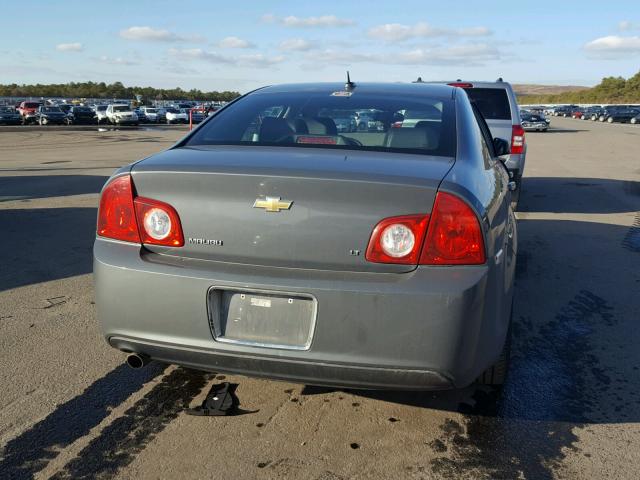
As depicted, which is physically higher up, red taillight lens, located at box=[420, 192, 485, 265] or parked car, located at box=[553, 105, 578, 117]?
red taillight lens, located at box=[420, 192, 485, 265]

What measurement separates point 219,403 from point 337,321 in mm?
1072

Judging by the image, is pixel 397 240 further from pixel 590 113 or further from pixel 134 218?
pixel 590 113

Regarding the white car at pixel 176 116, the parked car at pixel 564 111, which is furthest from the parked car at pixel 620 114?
the white car at pixel 176 116

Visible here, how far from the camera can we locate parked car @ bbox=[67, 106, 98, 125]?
47.5 meters

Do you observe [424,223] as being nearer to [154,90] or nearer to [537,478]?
[537,478]

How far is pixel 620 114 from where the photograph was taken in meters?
59.8

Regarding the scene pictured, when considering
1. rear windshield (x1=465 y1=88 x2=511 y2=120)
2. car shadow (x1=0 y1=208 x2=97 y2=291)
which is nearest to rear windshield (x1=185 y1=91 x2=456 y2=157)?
car shadow (x1=0 y1=208 x2=97 y2=291)

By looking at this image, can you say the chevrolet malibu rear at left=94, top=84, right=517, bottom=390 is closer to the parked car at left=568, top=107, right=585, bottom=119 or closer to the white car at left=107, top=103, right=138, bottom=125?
the white car at left=107, top=103, right=138, bottom=125

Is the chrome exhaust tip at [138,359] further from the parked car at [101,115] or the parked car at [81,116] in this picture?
the parked car at [81,116]

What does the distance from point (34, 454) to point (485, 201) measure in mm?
2305

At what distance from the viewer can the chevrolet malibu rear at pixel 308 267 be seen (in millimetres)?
2451

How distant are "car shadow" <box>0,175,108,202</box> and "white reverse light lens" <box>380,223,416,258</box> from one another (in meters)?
8.64

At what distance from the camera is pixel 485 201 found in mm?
2713

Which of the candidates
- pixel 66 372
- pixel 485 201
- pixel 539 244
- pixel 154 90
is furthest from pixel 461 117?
pixel 154 90
